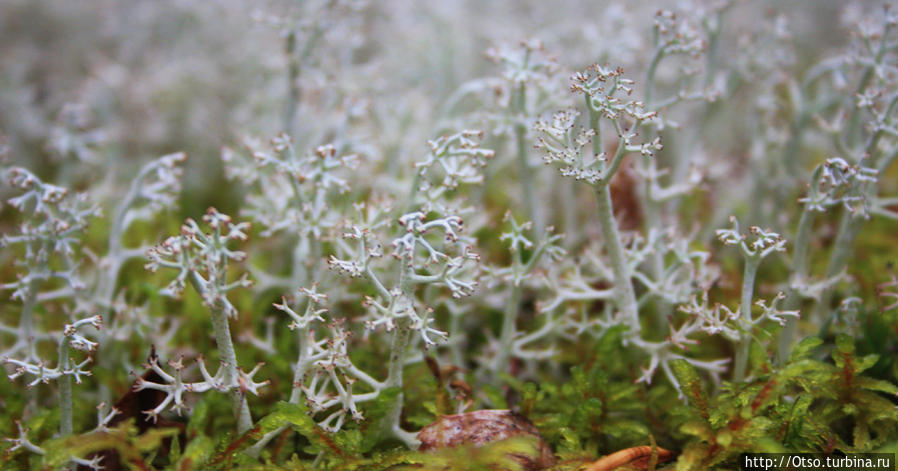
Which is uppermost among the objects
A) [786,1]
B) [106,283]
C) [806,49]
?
[786,1]

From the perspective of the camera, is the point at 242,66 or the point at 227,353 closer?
the point at 227,353

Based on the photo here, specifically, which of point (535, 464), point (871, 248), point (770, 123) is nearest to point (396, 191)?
point (535, 464)

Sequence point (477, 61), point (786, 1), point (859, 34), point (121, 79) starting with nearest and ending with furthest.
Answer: point (859, 34) → point (121, 79) → point (477, 61) → point (786, 1)

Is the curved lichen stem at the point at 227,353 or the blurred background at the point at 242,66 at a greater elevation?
the blurred background at the point at 242,66

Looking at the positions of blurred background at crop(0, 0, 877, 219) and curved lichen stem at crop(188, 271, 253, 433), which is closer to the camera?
curved lichen stem at crop(188, 271, 253, 433)

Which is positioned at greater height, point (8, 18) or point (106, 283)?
point (8, 18)

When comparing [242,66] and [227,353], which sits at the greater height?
[242,66]

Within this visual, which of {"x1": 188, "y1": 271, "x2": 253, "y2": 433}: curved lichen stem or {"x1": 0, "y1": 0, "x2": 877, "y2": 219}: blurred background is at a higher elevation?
{"x1": 0, "y1": 0, "x2": 877, "y2": 219}: blurred background

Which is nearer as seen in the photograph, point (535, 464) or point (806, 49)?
point (535, 464)

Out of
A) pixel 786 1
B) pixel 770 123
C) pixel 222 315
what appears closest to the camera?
pixel 222 315

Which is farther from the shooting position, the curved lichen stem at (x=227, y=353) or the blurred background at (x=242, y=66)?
the blurred background at (x=242, y=66)

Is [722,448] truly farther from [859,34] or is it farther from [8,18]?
[8,18]
